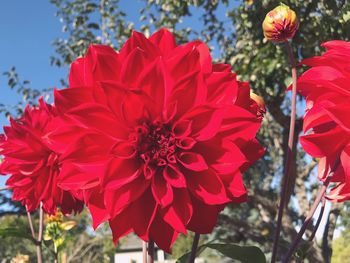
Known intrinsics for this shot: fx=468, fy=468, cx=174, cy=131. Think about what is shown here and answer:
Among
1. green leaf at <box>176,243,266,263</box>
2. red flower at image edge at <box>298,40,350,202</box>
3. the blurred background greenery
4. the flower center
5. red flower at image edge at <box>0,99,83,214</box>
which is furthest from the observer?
the blurred background greenery

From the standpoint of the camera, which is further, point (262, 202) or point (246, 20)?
point (262, 202)

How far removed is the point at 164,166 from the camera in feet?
2.63

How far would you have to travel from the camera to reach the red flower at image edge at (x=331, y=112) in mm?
678

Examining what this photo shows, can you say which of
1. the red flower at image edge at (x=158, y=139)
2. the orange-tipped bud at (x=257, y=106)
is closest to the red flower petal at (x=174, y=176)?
the red flower at image edge at (x=158, y=139)

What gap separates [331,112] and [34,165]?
32.8 inches

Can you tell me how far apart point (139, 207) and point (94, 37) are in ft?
21.4

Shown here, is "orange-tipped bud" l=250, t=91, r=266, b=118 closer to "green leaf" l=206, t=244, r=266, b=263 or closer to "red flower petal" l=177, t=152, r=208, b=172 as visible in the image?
"red flower petal" l=177, t=152, r=208, b=172

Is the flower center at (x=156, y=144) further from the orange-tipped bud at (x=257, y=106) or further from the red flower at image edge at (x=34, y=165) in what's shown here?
the red flower at image edge at (x=34, y=165)

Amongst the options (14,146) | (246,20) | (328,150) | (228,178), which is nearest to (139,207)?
(228,178)

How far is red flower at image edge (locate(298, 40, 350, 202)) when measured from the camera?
678 millimetres

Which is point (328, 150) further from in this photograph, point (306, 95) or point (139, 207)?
point (139, 207)

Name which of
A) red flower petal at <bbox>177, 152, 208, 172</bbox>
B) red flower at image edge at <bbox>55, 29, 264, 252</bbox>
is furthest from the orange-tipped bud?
red flower petal at <bbox>177, 152, 208, 172</bbox>

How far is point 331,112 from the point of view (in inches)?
26.4

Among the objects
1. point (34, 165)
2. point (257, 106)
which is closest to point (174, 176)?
point (257, 106)
